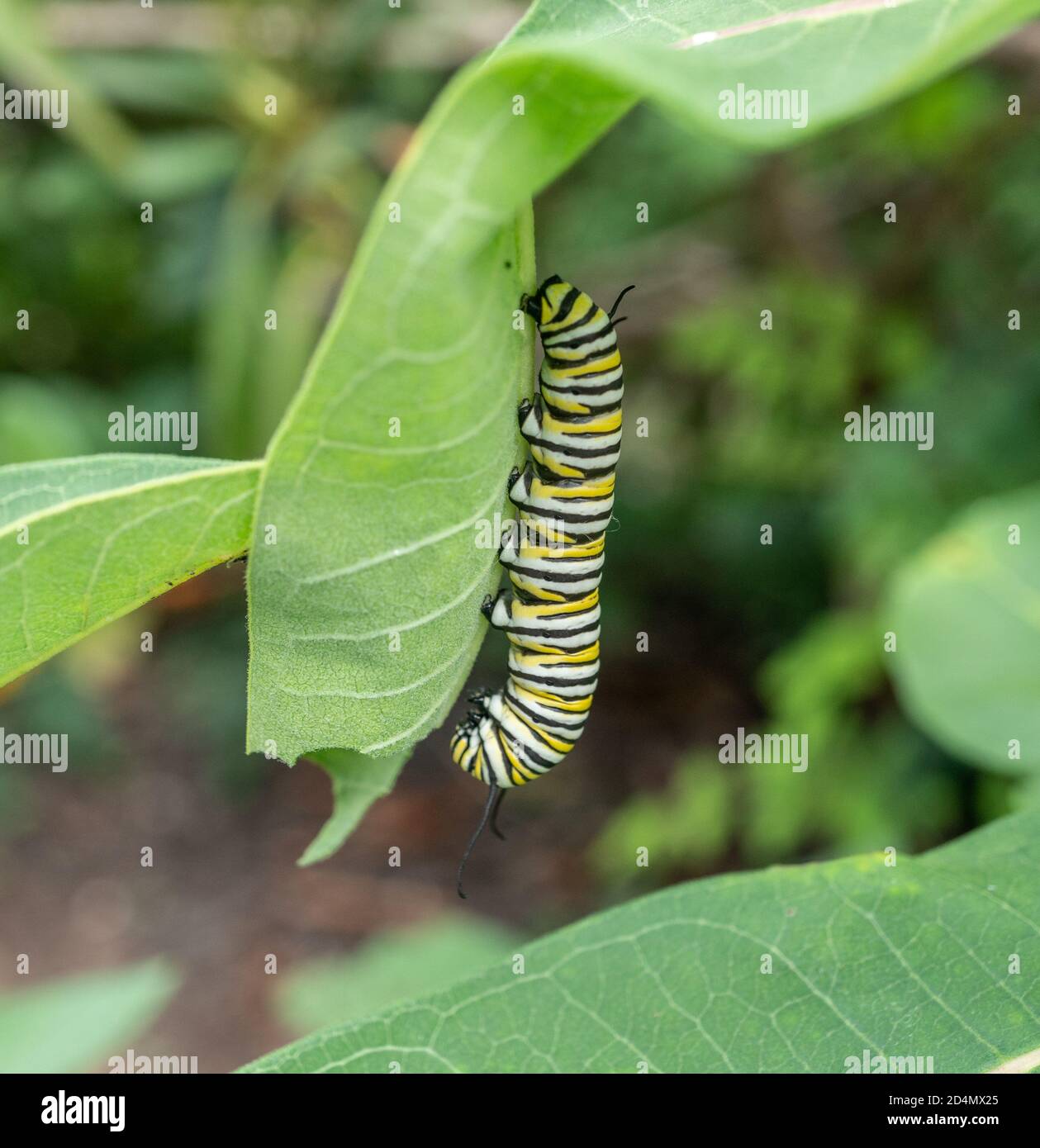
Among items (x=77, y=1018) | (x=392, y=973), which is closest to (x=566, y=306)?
(x=77, y=1018)

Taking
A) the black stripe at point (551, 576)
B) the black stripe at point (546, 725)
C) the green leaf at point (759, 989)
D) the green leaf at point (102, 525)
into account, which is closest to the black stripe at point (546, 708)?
the black stripe at point (546, 725)

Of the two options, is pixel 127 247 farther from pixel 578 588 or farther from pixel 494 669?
pixel 578 588
